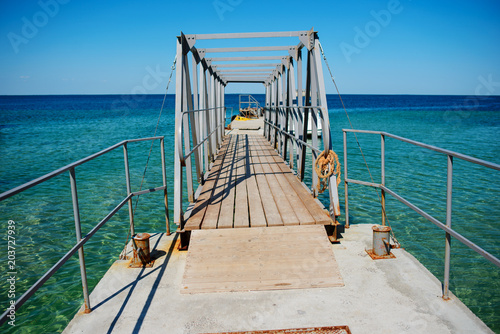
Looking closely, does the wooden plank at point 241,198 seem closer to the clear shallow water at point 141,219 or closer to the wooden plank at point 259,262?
the wooden plank at point 259,262

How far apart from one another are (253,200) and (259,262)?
59.4 inches

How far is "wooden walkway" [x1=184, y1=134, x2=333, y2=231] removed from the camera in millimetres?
3863

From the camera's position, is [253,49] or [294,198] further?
[253,49]

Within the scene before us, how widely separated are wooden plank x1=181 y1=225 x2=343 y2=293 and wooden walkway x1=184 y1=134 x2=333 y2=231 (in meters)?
0.16

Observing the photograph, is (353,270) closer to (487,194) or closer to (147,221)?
(147,221)

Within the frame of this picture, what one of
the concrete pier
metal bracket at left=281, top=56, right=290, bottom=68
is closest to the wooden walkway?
the concrete pier

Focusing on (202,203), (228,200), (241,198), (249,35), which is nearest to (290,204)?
(241,198)

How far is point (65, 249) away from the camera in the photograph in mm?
5535

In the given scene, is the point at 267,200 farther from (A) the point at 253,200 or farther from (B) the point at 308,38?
(B) the point at 308,38

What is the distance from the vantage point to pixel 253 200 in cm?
470

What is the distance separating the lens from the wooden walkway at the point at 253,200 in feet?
12.7

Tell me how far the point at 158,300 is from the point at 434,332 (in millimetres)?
2177

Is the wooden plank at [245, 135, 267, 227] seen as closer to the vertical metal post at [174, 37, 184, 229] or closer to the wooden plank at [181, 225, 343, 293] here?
the wooden plank at [181, 225, 343, 293]

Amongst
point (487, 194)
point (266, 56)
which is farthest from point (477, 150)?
point (266, 56)
